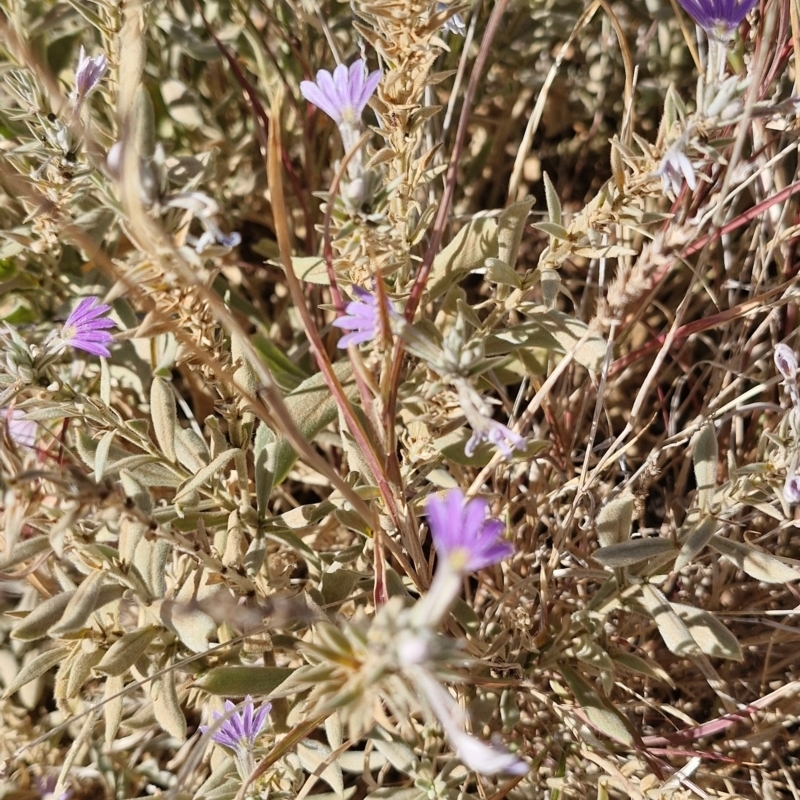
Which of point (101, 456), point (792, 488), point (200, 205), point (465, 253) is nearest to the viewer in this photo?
point (200, 205)

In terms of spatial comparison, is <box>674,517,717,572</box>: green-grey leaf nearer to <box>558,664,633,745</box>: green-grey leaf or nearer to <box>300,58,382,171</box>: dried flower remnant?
<box>558,664,633,745</box>: green-grey leaf

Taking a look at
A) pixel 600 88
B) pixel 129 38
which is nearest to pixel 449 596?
pixel 129 38

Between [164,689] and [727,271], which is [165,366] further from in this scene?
[727,271]

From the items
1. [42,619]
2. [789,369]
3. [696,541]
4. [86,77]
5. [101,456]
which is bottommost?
[696,541]

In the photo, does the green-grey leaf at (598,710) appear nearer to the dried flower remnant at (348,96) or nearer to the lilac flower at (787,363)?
the lilac flower at (787,363)

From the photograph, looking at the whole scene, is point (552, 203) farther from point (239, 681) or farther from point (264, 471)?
point (239, 681)

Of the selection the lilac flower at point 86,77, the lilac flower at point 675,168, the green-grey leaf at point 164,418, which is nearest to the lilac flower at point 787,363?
the lilac flower at point 675,168

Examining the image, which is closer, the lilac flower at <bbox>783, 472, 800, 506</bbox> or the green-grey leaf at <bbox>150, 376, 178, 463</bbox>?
the lilac flower at <bbox>783, 472, 800, 506</bbox>

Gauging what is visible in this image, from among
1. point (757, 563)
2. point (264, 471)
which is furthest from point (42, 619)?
point (757, 563)

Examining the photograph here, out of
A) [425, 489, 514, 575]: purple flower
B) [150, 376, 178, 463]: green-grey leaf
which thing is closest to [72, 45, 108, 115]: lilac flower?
[150, 376, 178, 463]: green-grey leaf
